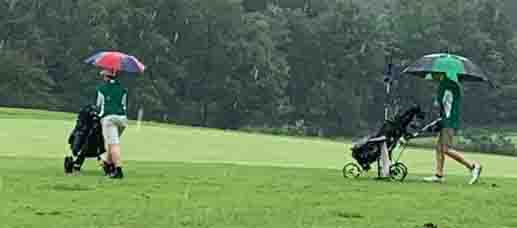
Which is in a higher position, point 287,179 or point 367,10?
point 367,10

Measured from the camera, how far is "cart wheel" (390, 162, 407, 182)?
49.5 feet

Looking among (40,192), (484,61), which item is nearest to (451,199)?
(40,192)

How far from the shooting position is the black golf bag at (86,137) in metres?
14.5

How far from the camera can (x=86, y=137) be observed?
48.0 ft

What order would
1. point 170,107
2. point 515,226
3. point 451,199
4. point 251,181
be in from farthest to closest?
point 170,107
point 251,181
point 451,199
point 515,226

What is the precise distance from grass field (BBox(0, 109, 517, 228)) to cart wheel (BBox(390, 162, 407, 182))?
5.3 inches

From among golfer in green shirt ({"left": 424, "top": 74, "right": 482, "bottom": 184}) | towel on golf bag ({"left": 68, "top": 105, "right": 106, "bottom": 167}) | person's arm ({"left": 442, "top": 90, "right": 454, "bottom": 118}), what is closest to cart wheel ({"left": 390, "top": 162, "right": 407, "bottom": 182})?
golfer in green shirt ({"left": 424, "top": 74, "right": 482, "bottom": 184})

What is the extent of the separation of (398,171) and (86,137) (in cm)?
451

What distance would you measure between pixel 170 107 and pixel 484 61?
3346 cm

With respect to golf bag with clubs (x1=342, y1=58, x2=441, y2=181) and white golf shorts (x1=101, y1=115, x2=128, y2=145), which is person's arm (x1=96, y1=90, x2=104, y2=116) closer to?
white golf shorts (x1=101, y1=115, x2=128, y2=145)

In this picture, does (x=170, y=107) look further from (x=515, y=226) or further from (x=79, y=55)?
(x=515, y=226)

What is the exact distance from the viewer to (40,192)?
35.9 feet

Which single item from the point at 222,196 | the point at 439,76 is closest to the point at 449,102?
the point at 439,76

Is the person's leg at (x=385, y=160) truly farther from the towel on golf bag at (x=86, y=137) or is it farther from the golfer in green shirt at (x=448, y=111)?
the towel on golf bag at (x=86, y=137)
